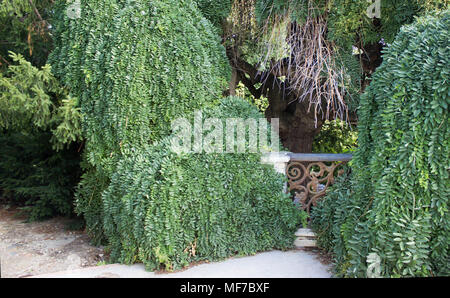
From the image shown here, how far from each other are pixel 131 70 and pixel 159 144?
90 cm

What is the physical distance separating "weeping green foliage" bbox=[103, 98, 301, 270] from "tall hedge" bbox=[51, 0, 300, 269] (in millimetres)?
11

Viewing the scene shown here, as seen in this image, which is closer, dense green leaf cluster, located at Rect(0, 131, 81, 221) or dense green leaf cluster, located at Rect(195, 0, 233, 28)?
dense green leaf cluster, located at Rect(195, 0, 233, 28)

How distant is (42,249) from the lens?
4805mm

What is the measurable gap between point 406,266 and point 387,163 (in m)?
0.88

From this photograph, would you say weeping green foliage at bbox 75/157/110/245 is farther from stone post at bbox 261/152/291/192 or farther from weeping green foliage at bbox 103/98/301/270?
stone post at bbox 261/152/291/192

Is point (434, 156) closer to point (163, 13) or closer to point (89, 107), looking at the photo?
point (163, 13)

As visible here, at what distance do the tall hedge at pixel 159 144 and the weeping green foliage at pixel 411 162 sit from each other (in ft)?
4.17

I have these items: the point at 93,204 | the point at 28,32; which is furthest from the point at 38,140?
the point at 93,204

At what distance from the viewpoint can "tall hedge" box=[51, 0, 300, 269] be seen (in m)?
3.75

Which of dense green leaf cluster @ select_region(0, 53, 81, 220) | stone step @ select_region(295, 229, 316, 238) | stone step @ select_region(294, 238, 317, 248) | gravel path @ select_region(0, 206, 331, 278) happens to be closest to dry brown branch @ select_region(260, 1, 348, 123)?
stone step @ select_region(295, 229, 316, 238)

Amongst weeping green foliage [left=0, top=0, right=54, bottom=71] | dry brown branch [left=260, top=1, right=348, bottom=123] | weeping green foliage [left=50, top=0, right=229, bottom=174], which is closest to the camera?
weeping green foliage [left=50, top=0, right=229, bottom=174]

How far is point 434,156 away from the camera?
2893mm

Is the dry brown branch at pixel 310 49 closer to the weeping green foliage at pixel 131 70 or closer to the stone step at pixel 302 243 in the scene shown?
the weeping green foliage at pixel 131 70
